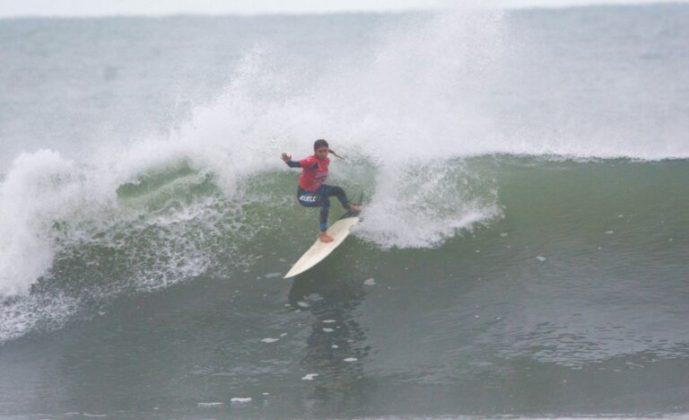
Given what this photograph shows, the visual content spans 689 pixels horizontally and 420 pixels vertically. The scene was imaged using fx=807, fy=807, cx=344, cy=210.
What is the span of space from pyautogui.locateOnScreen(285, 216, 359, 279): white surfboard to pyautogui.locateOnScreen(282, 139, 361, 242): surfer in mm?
88

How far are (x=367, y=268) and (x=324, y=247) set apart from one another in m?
0.53

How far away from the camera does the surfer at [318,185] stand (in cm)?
856

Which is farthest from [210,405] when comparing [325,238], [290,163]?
[325,238]

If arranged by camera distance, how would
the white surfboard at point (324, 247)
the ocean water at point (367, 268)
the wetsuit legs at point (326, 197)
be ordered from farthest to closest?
the wetsuit legs at point (326, 197), the white surfboard at point (324, 247), the ocean water at point (367, 268)

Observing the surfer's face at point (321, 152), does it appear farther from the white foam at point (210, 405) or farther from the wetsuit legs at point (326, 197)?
the white foam at point (210, 405)

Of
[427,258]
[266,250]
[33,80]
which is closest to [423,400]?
[427,258]

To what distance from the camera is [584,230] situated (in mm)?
9289

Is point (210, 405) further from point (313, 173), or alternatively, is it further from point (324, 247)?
point (313, 173)

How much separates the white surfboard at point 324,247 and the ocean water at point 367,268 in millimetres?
136

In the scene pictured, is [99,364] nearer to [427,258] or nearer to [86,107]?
[427,258]

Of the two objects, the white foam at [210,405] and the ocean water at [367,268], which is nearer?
the white foam at [210,405]

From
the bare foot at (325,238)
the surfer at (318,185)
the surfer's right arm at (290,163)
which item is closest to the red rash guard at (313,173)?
the surfer at (318,185)

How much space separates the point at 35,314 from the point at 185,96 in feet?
66.4

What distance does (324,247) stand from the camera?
880 centimetres
